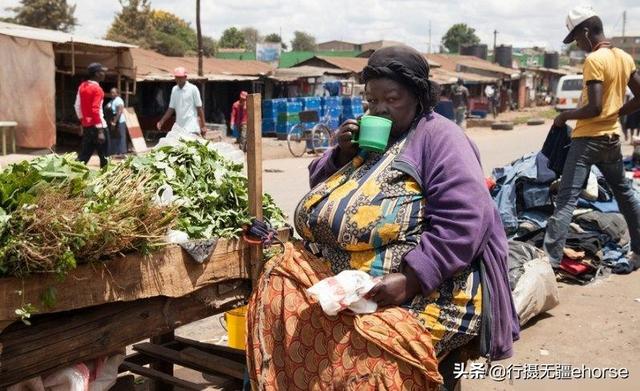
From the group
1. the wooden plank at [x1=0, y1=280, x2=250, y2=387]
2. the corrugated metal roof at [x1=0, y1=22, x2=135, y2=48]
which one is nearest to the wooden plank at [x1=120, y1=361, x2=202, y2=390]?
the wooden plank at [x1=0, y1=280, x2=250, y2=387]

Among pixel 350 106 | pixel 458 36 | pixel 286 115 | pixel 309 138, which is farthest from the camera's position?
pixel 458 36

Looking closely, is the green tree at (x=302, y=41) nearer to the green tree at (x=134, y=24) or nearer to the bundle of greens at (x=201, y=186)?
the green tree at (x=134, y=24)

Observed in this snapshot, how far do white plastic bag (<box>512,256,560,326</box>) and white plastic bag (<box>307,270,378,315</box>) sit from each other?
7.46ft

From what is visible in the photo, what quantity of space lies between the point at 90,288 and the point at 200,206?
2.13ft

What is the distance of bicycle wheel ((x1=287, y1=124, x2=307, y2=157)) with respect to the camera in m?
17.8

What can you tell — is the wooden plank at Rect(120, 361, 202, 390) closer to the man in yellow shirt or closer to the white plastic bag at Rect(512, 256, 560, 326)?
the white plastic bag at Rect(512, 256, 560, 326)

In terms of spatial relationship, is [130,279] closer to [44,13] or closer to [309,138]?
[309,138]

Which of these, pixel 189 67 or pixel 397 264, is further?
pixel 189 67

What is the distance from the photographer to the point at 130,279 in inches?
95.3

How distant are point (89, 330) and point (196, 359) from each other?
0.90 meters

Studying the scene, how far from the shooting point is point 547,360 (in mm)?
4148

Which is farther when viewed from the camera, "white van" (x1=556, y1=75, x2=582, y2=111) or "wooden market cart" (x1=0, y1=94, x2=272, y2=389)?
"white van" (x1=556, y1=75, x2=582, y2=111)

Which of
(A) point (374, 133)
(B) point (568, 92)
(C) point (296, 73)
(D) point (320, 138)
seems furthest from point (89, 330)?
(B) point (568, 92)

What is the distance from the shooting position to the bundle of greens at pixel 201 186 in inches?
108
